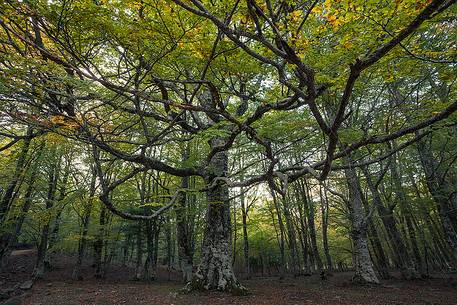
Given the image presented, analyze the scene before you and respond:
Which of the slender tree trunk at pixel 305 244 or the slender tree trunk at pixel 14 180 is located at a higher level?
the slender tree trunk at pixel 14 180

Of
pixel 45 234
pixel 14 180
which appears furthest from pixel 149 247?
pixel 14 180

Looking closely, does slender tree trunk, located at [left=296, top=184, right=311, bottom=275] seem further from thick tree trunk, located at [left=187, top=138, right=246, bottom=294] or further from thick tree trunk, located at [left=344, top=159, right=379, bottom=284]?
thick tree trunk, located at [left=187, top=138, right=246, bottom=294]

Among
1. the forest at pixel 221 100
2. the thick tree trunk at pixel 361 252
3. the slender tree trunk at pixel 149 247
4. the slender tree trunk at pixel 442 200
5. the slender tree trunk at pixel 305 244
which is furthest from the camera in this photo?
the slender tree trunk at pixel 305 244

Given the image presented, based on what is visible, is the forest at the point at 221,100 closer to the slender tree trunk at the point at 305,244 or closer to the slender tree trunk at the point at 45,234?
the slender tree trunk at the point at 45,234

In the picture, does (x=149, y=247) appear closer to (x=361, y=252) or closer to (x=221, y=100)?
(x=361, y=252)

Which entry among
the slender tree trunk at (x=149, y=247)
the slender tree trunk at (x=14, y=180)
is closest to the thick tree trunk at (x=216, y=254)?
the slender tree trunk at (x=14, y=180)

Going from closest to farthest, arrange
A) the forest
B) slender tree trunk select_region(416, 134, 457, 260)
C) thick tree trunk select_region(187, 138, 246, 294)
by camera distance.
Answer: the forest < thick tree trunk select_region(187, 138, 246, 294) < slender tree trunk select_region(416, 134, 457, 260)

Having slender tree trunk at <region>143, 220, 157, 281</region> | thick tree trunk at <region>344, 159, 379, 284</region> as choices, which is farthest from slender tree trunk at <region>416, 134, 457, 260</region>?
slender tree trunk at <region>143, 220, 157, 281</region>

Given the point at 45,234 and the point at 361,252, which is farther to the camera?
the point at 45,234

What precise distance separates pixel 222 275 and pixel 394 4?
8.28m

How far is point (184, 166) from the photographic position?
28.5 ft

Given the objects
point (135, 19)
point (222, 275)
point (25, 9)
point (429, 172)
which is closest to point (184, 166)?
point (222, 275)

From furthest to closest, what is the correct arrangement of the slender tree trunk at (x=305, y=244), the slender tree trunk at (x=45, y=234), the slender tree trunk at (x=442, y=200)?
the slender tree trunk at (x=305, y=244), the slender tree trunk at (x=45, y=234), the slender tree trunk at (x=442, y=200)

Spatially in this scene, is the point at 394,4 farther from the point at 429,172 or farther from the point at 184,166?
the point at 429,172
